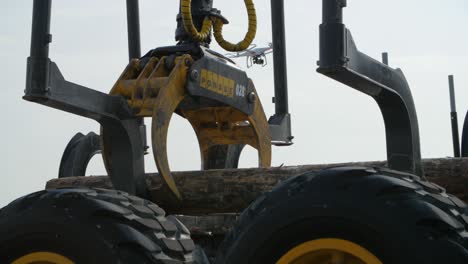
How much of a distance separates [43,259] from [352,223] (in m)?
1.10

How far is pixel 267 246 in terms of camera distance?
244 cm

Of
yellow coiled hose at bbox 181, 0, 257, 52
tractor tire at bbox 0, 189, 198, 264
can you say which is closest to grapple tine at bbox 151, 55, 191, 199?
yellow coiled hose at bbox 181, 0, 257, 52

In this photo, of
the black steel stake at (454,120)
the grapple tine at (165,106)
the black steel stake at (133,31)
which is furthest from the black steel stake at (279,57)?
the black steel stake at (454,120)

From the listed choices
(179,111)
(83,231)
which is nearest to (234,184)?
(83,231)

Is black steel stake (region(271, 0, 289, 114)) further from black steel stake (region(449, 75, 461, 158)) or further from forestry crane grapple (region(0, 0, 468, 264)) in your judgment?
forestry crane grapple (region(0, 0, 468, 264))

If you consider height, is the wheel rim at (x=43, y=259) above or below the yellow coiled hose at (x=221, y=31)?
below

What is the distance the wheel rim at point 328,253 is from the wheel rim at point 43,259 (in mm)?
805

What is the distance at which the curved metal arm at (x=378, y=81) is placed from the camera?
8.35 ft

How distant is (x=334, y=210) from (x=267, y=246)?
0.22 meters

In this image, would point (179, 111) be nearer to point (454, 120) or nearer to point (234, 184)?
point (234, 184)

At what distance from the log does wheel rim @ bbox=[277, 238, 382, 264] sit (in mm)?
1355

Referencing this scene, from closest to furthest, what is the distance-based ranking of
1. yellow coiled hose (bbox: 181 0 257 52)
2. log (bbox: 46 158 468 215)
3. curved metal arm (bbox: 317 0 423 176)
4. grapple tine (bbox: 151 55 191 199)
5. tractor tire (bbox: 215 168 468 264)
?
tractor tire (bbox: 215 168 468 264)
curved metal arm (bbox: 317 0 423 176)
log (bbox: 46 158 468 215)
grapple tine (bbox: 151 55 191 199)
yellow coiled hose (bbox: 181 0 257 52)

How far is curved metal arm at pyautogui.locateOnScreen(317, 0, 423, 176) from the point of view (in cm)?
254

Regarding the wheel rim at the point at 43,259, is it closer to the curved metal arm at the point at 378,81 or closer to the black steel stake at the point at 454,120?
the curved metal arm at the point at 378,81
